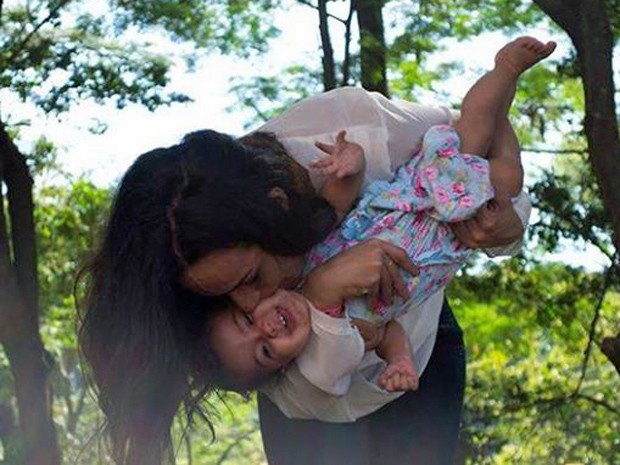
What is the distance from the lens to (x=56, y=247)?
13.6m

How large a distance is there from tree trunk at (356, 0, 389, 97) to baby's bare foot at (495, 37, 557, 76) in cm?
525

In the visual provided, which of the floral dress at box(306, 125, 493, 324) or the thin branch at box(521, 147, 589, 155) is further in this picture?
the thin branch at box(521, 147, 589, 155)

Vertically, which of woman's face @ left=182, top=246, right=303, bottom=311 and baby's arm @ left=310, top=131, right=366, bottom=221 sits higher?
baby's arm @ left=310, top=131, right=366, bottom=221

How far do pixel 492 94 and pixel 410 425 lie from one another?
77 centimetres

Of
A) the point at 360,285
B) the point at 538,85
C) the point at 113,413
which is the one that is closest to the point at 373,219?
the point at 360,285

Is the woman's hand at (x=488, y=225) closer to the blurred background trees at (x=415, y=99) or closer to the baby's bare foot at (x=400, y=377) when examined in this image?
the baby's bare foot at (x=400, y=377)

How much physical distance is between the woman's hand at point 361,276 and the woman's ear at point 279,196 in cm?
14

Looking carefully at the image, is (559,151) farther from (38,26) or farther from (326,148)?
(326,148)

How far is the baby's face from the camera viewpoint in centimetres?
274

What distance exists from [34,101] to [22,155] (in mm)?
436

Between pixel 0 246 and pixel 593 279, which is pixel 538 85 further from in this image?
pixel 0 246

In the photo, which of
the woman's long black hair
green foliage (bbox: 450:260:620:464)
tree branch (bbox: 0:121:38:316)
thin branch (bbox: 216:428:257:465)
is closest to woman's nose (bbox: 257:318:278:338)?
the woman's long black hair

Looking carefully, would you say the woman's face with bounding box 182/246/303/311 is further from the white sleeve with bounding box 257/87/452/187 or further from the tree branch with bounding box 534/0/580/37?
the tree branch with bounding box 534/0/580/37

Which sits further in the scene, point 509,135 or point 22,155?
point 22,155
